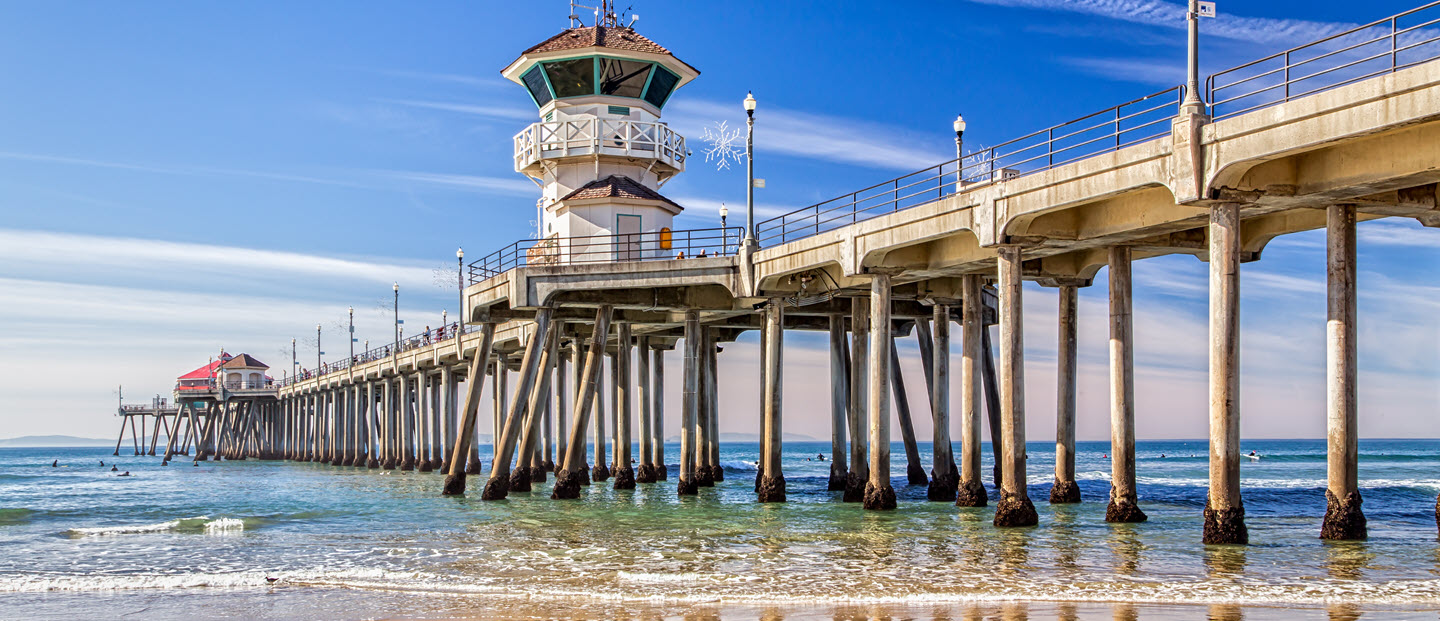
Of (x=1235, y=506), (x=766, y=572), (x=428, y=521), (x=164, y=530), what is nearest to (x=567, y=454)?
(x=428, y=521)

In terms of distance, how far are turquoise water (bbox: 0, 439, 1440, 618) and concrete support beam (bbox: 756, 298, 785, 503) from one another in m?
0.72

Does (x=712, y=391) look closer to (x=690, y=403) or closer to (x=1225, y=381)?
(x=690, y=403)

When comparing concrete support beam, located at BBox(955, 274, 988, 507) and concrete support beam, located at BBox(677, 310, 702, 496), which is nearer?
concrete support beam, located at BBox(955, 274, 988, 507)

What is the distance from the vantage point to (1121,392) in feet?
83.5

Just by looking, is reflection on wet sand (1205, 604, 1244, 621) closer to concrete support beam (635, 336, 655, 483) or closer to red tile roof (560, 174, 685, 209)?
red tile roof (560, 174, 685, 209)

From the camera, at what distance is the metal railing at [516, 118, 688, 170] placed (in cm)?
4072

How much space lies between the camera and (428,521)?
102 ft

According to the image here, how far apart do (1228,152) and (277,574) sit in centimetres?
1634

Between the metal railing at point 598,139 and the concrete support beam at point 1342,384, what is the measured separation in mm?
24151

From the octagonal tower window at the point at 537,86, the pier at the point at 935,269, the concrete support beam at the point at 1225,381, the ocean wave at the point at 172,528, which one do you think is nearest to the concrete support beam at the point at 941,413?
the pier at the point at 935,269

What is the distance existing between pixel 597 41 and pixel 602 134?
285 centimetres

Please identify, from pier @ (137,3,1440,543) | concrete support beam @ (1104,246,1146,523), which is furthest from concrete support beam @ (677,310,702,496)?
concrete support beam @ (1104,246,1146,523)

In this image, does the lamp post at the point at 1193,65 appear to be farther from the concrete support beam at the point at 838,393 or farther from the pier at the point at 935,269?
the concrete support beam at the point at 838,393

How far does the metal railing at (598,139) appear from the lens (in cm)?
4072
